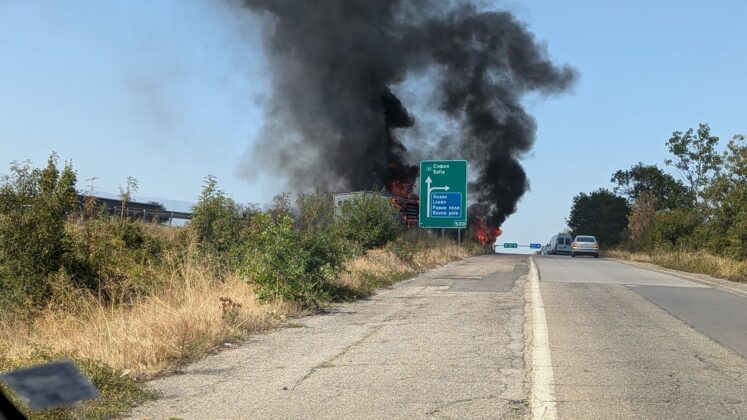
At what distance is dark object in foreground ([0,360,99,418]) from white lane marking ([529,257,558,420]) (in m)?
4.00

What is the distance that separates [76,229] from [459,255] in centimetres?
2450

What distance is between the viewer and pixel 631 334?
386 inches

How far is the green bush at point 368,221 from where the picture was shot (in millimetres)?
25750

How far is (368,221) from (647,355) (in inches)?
723

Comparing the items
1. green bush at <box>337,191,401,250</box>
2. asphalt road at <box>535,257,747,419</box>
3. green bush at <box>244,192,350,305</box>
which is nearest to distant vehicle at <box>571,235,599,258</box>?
green bush at <box>337,191,401,250</box>

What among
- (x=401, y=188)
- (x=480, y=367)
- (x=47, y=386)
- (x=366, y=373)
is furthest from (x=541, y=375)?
(x=401, y=188)

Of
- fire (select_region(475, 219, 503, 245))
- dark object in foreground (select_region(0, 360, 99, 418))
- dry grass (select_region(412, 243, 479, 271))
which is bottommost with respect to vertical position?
dark object in foreground (select_region(0, 360, 99, 418))

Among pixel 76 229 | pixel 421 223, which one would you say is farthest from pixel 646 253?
pixel 76 229

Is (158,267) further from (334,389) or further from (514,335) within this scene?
(334,389)

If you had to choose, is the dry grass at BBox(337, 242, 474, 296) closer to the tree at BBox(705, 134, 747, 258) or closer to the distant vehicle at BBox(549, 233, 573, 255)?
the tree at BBox(705, 134, 747, 258)

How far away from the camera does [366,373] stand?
22.9 feet

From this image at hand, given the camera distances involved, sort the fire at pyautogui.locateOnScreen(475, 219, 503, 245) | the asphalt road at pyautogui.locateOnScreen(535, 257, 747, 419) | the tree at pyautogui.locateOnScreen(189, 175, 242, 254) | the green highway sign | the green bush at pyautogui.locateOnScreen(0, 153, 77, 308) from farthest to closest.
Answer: the fire at pyautogui.locateOnScreen(475, 219, 503, 245)
the green highway sign
the tree at pyautogui.locateOnScreen(189, 175, 242, 254)
the green bush at pyautogui.locateOnScreen(0, 153, 77, 308)
the asphalt road at pyautogui.locateOnScreen(535, 257, 747, 419)

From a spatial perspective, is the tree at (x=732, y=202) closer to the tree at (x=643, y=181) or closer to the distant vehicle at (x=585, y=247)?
the distant vehicle at (x=585, y=247)

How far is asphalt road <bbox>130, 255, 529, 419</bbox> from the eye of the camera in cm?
561
